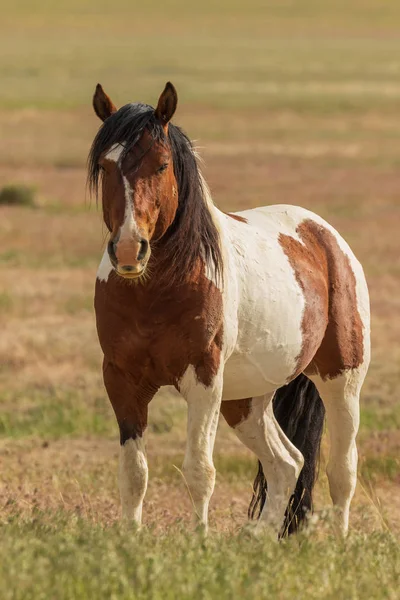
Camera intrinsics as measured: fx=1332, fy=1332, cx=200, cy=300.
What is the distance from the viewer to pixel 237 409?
737cm

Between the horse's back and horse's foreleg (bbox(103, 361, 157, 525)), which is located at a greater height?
the horse's back

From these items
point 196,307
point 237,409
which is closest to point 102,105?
point 196,307

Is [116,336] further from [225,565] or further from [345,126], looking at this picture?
[345,126]

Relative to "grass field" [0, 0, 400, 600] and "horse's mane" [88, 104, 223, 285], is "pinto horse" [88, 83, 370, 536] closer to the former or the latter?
"horse's mane" [88, 104, 223, 285]

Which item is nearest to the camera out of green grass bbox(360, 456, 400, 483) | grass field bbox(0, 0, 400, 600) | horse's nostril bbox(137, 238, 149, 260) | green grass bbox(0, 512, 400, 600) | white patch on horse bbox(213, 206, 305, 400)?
green grass bbox(0, 512, 400, 600)

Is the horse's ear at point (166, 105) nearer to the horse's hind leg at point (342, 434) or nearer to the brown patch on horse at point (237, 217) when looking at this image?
the brown patch on horse at point (237, 217)

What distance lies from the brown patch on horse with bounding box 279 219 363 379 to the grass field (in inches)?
33.1

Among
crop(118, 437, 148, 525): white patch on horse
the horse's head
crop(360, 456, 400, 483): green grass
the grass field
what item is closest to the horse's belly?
crop(118, 437, 148, 525): white patch on horse

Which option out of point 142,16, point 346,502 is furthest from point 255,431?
point 142,16

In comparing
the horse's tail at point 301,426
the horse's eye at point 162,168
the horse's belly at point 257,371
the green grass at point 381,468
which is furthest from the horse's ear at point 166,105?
the green grass at point 381,468

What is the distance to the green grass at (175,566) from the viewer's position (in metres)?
4.89

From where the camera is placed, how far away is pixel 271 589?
16.8 ft

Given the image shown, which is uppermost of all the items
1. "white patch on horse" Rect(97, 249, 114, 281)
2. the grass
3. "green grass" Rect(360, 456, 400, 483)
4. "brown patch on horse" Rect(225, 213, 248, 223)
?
"brown patch on horse" Rect(225, 213, 248, 223)

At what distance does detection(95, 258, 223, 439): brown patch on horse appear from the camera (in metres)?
6.16
